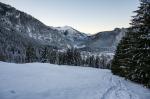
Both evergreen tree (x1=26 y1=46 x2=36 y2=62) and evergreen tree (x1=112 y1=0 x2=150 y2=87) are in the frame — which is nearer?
evergreen tree (x1=112 y1=0 x2=150 y2=87)

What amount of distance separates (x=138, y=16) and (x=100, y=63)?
96.3 meters

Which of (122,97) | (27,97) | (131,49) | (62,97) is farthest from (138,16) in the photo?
(27,97)

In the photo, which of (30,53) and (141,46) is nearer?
(141,46)

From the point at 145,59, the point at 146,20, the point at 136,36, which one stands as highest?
the point at 146,20

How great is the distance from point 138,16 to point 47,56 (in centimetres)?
6281

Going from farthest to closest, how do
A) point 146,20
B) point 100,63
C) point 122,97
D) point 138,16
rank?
1. point 100,63
2. point 138,16
3. point 146,20
4. point 122,97

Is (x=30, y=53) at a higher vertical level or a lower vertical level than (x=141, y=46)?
Answer: higher

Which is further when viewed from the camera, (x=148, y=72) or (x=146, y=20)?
(x=146, y=20)

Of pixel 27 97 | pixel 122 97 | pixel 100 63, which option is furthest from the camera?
pixel 100 63

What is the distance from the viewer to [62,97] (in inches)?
422

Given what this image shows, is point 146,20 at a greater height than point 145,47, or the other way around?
point 146,20

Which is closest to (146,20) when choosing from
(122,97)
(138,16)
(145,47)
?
(138,16)

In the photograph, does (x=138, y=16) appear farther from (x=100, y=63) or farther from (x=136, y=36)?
(x=100, y=63)

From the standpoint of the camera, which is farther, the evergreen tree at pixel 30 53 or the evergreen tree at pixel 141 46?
the evergreen tree at pixel 30 53
